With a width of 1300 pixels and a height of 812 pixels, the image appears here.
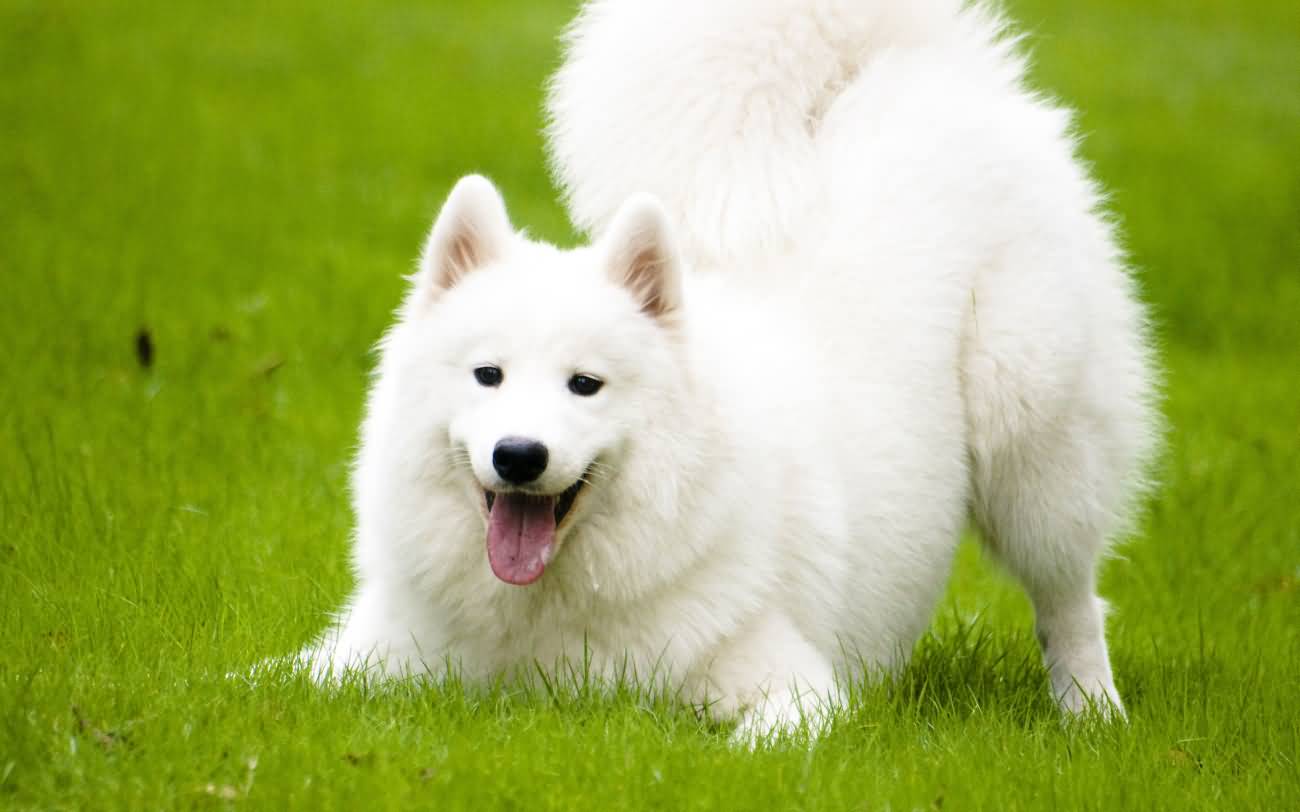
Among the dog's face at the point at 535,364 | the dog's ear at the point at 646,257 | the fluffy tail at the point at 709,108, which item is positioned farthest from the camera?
the fluffy tail at the point at 709,108

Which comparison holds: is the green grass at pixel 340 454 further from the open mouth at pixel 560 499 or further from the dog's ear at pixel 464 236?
the dog's ear at pixel 464 236

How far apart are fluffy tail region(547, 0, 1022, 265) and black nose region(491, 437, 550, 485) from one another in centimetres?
144

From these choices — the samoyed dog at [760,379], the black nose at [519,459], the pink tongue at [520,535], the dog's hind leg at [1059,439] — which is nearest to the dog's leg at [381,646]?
the samoyed dog at [760,379]

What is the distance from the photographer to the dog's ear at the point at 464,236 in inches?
172

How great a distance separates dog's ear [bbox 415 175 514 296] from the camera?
4.36 meters

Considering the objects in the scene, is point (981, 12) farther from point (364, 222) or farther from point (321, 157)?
point (321, 157)

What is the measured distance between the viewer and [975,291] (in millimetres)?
5129

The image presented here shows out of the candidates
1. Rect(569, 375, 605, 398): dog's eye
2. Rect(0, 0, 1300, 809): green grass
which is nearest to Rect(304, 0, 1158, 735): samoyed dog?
Rect(569, 375, 605, 398): dog's eye

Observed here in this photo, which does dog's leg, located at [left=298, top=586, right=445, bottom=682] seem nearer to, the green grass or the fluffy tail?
the green grass

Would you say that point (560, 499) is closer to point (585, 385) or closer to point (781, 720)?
point (585, 385)

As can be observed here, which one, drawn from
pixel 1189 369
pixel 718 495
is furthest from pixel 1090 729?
pixel 1189 369

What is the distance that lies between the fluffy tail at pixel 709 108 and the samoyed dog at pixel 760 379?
0.01 meters

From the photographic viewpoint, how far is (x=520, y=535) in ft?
13.5

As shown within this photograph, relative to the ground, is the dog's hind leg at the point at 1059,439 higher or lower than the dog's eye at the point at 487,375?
lower
